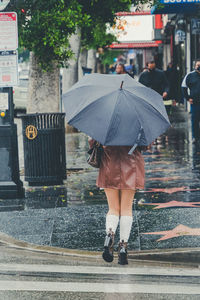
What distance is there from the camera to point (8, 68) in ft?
33.1

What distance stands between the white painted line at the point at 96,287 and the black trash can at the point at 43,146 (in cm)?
497

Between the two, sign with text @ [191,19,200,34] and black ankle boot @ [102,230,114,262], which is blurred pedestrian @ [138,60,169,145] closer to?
sign with text @ [191,19,200,34]

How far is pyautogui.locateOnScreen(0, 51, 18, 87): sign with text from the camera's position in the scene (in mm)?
10016

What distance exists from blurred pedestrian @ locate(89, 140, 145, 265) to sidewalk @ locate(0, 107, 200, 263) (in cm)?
40

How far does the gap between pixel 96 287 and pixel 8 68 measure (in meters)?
5.00

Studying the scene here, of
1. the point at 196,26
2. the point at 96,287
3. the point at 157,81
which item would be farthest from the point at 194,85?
the point at 96,287

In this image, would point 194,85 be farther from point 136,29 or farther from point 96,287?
point 136,29

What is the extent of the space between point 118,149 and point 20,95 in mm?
24382

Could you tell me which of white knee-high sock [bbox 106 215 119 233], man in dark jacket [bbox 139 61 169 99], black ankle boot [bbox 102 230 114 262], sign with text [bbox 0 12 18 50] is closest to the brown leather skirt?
white knee-high sock [bbox 106 215 119 233]

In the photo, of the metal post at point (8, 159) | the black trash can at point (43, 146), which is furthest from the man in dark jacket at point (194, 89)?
the metal post at point (8, 159)

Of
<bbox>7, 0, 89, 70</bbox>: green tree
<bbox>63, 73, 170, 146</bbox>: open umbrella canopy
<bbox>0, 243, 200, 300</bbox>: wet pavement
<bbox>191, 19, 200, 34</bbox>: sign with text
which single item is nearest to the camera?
<bbox>0, 243, 200, 300</bbox>: wet pavement

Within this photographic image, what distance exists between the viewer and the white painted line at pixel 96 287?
227 inches

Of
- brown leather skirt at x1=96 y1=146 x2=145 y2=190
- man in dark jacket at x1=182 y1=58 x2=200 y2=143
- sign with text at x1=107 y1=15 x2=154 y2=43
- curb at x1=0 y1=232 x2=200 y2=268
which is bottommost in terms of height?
curb at x1=0 y1=232 x2=200 y2=268

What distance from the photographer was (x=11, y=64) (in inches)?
397
